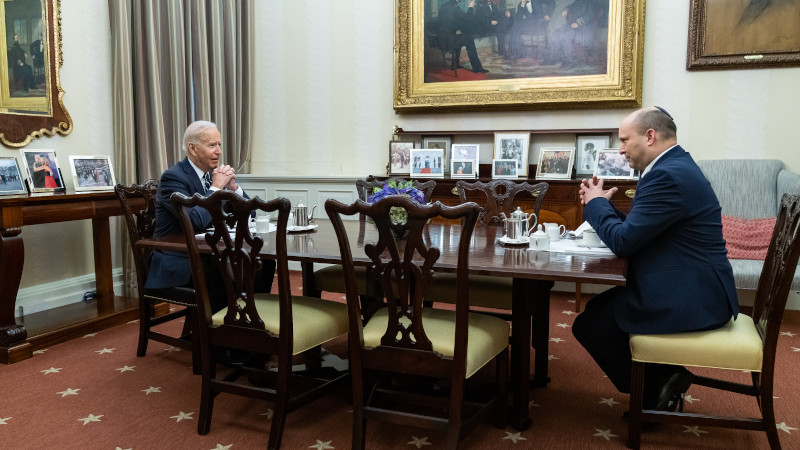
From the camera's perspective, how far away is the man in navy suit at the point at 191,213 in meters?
3.16

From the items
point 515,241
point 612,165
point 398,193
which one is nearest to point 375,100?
point 612,165

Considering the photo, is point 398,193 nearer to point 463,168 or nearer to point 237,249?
point 237,249

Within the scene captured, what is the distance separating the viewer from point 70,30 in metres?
4.33

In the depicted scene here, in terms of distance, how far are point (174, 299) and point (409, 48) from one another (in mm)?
3163

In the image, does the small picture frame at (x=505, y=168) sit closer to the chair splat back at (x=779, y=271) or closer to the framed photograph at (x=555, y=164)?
the framed photograph at (x=555, y=164)

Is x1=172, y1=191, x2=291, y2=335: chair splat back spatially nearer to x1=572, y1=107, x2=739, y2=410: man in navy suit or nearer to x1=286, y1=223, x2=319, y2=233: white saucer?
x1=286, y1=223, x2=319, y2=233: white saucer

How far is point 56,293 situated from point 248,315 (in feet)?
8.98

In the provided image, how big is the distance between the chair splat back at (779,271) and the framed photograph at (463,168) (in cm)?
277

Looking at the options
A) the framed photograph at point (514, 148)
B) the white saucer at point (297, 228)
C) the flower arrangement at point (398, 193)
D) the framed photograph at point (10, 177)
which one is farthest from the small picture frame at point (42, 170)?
the framed photograph at point (514, 148)

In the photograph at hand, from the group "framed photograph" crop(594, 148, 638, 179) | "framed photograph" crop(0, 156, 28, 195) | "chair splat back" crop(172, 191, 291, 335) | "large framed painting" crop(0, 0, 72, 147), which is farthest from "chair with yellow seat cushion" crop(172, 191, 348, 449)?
"framed photograph" crop(594, 148, 638, 179)

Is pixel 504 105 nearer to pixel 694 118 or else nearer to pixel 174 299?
pixel 694 118

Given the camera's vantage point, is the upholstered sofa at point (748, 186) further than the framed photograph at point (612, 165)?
No

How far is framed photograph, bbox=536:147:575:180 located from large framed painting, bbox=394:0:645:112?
38 cm

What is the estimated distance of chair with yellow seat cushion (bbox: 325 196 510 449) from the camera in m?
1.96
